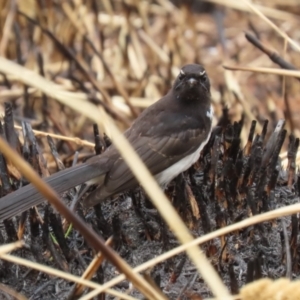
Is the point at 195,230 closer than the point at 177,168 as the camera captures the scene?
Yes

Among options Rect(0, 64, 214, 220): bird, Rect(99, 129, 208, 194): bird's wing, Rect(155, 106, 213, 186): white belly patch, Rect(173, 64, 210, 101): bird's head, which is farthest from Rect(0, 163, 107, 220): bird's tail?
Rect(173, 64, 210, 101): bird's head

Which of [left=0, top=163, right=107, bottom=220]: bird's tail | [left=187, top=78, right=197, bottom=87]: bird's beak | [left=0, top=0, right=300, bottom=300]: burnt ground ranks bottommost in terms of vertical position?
[left=0, top=0, right=300, bottom=300]: burnt ground

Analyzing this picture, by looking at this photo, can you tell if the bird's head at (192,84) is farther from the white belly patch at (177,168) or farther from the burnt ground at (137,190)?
the white belly patch at (177,168)

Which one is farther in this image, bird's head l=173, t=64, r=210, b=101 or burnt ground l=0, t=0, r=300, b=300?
bird's head l=173, t=64, r=210, b=101

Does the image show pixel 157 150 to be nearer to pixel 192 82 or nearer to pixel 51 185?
pixel 192 82

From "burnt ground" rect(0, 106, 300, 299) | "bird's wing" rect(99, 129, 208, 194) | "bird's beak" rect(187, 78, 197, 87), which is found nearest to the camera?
"burnt ground" rect(0, 106, 300, 299)

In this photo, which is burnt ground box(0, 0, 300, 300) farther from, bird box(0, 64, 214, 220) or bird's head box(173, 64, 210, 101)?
bird's head box(173, 64, 210, 101)

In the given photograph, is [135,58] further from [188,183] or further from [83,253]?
[83,253]

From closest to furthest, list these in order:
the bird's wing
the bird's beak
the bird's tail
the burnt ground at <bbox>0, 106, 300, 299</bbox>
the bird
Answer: the burnt ground at <bbox>0, 106, 300, 299</bbox> < the bird's tail < the bird < the bird's wing < the bird's beak

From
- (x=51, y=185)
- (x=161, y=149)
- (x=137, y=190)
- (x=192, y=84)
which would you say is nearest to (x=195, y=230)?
(x=137, y=190)
